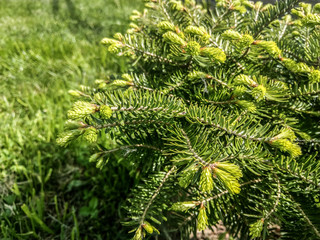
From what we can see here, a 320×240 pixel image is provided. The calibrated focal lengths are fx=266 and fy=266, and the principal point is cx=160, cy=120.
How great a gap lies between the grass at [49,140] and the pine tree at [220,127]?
2.04 ft

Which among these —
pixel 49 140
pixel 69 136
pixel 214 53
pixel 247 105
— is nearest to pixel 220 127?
pixel 247 105

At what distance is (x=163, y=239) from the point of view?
53.3 inches

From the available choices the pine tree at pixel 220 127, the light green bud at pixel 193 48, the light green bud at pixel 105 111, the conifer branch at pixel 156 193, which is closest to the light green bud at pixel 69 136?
the pine tree at pixel 220 127

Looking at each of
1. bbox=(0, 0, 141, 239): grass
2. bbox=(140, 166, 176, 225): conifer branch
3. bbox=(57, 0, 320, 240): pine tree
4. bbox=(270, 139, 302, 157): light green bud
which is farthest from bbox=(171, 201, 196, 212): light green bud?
bbox=(0, 0, 141, 239): grass

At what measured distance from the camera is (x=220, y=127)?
32.4 inches

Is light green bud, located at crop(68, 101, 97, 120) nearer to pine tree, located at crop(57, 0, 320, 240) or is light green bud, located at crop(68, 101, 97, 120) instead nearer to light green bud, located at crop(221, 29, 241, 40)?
pine tree, located at crop(57, 0, 320, 240)

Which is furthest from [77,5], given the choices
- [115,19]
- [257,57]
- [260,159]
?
[260,159]

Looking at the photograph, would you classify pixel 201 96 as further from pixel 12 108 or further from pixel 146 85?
pixel 12 108

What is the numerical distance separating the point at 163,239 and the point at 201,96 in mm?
821

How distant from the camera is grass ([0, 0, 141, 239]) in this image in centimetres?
145

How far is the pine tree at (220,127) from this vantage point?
2.56 feet

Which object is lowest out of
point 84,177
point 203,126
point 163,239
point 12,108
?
point 163,239

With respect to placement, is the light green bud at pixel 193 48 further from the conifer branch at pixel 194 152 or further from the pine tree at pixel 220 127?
the conifer branch at pixel 194 152

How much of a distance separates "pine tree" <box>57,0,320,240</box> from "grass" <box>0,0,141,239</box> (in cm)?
62
